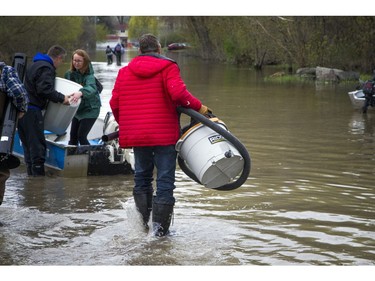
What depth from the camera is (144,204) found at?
7246mm

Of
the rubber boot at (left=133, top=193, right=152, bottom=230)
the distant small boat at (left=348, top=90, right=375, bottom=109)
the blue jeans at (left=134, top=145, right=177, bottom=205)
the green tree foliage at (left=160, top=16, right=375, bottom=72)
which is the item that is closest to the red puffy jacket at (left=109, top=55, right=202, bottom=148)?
the blue jeans at (left=134, top=145, right=177, bottom=205)

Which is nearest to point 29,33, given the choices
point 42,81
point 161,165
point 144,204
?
point 42,81

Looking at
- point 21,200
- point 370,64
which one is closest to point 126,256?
point 21,200

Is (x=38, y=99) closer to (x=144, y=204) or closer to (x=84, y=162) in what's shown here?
(x=84, y=162)

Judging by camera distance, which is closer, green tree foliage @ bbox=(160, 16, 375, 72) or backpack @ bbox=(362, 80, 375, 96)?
backpack @ bbox=(362, 80, 375, 96)

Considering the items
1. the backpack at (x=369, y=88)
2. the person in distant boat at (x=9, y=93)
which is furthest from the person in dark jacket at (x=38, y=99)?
the backpack at (x=369, y=88)

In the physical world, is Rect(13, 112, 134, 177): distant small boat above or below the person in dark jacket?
below

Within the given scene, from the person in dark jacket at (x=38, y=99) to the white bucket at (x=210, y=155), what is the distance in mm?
3363

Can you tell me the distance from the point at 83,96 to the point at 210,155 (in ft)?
12.5

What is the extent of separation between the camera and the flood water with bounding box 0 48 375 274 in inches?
257

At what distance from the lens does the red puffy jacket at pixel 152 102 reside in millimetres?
6797

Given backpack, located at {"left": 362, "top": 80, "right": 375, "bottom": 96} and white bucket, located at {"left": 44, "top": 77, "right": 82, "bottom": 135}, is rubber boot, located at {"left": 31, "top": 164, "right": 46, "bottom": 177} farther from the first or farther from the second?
backpack, located at {"left": 362, "top": 80, "right": 375, "bottom": 96}

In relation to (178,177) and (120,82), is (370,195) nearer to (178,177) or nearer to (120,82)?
(178,177)

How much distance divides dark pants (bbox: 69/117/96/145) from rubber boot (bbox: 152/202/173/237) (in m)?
3.80
